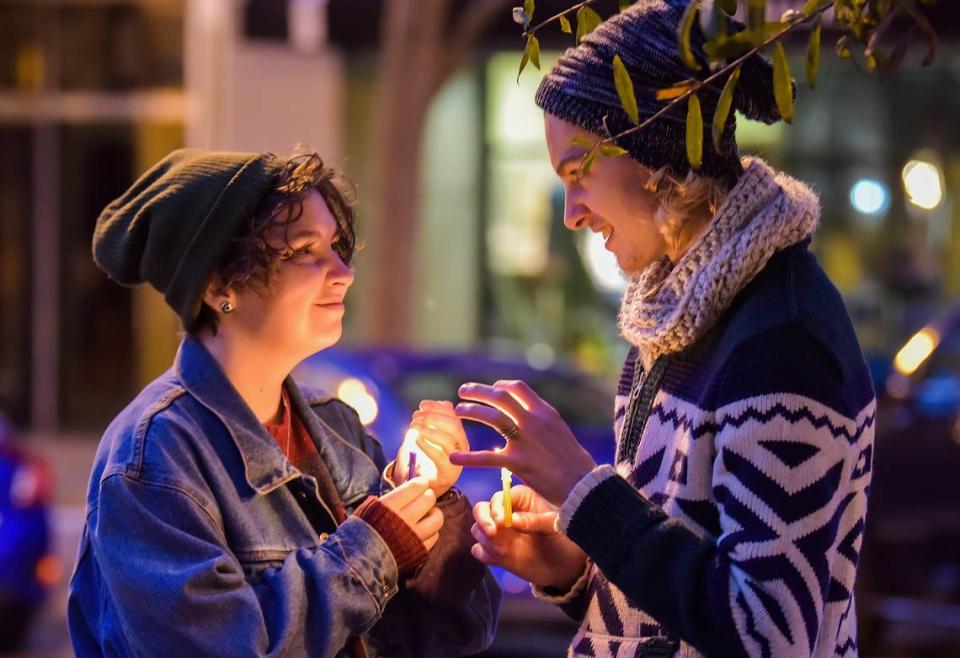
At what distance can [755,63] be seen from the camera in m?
2.43

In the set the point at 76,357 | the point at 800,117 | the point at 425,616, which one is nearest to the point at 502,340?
the point at 800,117

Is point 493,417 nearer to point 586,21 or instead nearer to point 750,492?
point 750,492

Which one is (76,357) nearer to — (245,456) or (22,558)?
(22,558)

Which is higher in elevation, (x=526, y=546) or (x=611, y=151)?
(x=611, y=151)

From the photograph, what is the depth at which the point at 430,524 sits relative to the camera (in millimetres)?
2699

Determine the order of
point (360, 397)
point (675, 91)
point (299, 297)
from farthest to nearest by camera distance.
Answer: point (360, 397)
point (299, 297)
point (675, 91)

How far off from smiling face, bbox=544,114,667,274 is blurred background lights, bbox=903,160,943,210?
12.2 m

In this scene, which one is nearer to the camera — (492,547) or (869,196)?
(492,547)

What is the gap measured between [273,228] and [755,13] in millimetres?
1011

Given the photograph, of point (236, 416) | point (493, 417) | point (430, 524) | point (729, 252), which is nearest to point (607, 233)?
point (729, 252)

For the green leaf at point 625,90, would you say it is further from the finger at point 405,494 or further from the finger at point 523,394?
the finger at point 405,494

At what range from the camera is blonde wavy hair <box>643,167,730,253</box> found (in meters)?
2.40

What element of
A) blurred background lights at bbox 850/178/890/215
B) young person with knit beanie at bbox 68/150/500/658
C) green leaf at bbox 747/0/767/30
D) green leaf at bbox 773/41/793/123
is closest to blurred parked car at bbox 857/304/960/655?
young person with knit beanie at bbox 68/150/500/658

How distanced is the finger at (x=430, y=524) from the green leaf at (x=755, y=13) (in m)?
1.08
